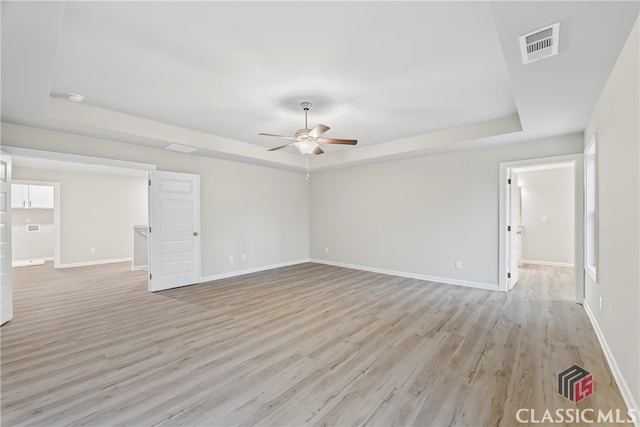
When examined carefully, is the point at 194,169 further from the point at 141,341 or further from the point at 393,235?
the point at 393,235

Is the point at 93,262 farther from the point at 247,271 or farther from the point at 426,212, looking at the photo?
the point at 426,212

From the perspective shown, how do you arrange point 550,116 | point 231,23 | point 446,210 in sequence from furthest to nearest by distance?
point 446,210 < point 550,116 < point 231,23

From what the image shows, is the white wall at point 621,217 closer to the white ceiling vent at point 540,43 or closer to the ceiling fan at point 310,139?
the white ceiling vent at point 540,43

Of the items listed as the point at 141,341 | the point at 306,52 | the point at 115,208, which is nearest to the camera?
the point at 306,52

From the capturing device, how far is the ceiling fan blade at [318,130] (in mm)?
3409

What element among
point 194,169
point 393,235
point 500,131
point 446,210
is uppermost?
point 500,131

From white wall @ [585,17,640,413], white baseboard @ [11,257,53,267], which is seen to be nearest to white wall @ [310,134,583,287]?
white wall @ [585,17,640,413]

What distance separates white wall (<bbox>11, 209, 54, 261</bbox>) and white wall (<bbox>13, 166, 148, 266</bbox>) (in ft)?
4.78

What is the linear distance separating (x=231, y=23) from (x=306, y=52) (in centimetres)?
67

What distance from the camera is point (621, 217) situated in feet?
6.93

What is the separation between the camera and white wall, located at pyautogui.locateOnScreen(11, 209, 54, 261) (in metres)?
7.57

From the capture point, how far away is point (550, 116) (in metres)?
3.37

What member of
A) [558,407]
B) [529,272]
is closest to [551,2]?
[558,407]

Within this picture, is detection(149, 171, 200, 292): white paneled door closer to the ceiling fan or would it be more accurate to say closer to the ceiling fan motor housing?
the ceiling fan
